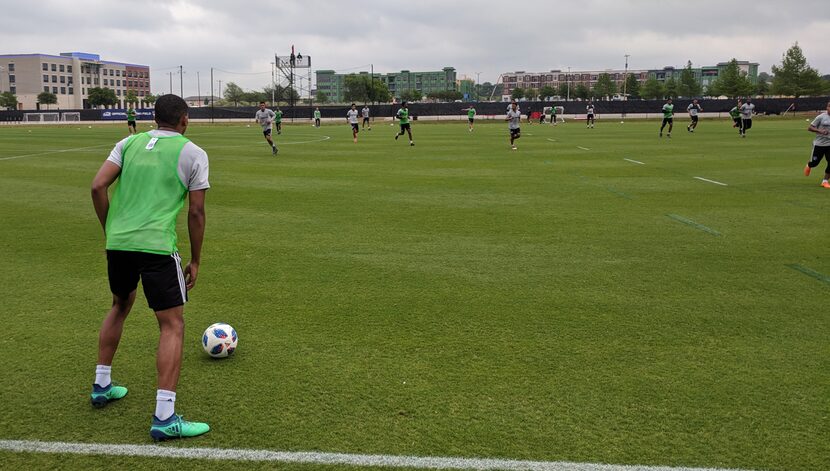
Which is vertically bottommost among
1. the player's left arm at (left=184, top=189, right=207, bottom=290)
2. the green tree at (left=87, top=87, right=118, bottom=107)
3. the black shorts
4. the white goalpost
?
the black shorts

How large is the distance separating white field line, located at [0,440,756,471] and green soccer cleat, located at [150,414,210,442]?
7cm

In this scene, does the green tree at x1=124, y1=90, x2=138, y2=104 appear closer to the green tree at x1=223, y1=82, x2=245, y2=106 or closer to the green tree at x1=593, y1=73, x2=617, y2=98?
the green tree at x1=223, y1=82, x2=245, y2=106

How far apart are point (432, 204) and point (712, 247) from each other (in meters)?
5.80

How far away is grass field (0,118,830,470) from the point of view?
13.2 feet

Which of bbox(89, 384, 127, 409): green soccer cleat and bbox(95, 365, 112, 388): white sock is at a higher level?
bbox(95, 365, 112, 388): white sock

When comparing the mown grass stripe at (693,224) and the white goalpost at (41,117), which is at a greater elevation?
the white goalpost at (41,117)

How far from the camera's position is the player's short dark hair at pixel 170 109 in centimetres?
413

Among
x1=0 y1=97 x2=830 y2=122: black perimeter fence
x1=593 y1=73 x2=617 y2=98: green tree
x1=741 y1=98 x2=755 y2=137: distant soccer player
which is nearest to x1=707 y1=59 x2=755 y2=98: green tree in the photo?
x1=0 y1=97 x2=830 y2=122: black perimeter fence

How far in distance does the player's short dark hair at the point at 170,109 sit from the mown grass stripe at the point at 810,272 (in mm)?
7154

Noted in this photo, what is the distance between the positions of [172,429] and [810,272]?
7457 millimetres

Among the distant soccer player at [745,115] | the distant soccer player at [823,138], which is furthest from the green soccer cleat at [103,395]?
the distant soccer player at [745,115]

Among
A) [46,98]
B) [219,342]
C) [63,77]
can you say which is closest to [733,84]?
[219,342]

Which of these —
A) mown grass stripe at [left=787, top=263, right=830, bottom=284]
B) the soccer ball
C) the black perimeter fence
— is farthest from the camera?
the black perimeter fence

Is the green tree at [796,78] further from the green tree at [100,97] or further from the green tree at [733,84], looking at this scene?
the green tree at [100,97]
